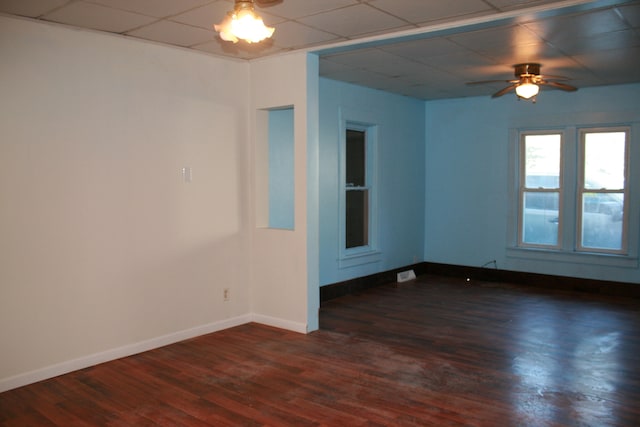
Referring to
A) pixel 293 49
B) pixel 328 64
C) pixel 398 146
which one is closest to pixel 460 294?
pixel 398 146

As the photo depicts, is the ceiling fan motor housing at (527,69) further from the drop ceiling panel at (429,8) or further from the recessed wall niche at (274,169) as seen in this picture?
the recessed wall niche at (274,169)

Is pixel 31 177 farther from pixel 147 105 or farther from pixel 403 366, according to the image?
pixel 403 366

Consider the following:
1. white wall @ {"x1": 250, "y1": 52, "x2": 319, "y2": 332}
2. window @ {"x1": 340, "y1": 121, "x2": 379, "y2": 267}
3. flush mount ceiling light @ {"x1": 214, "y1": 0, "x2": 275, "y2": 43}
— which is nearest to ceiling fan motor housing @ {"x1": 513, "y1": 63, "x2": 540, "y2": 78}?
window @ {"x1": 340, "y1": 121, "x2": 379, "y2": 267}

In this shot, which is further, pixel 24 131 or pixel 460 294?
pixel 460 294

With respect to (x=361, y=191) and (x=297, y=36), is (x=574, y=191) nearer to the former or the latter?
(x=361, y=191)

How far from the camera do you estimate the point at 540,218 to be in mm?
7426

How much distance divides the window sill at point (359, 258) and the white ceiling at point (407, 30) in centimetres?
225

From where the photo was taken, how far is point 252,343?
4703mm

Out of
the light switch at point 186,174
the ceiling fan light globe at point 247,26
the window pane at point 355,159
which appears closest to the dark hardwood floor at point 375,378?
the light switch at point 186,174

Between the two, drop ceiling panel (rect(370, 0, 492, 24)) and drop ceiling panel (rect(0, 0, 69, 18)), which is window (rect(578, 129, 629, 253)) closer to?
drop ceiling panel (rect(370, 0, 492, 24))

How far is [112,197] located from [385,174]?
407cm

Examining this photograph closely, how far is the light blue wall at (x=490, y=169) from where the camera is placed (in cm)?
673

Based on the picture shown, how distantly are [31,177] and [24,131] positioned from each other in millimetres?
326

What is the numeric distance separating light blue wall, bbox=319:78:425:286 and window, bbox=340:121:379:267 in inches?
4.9
